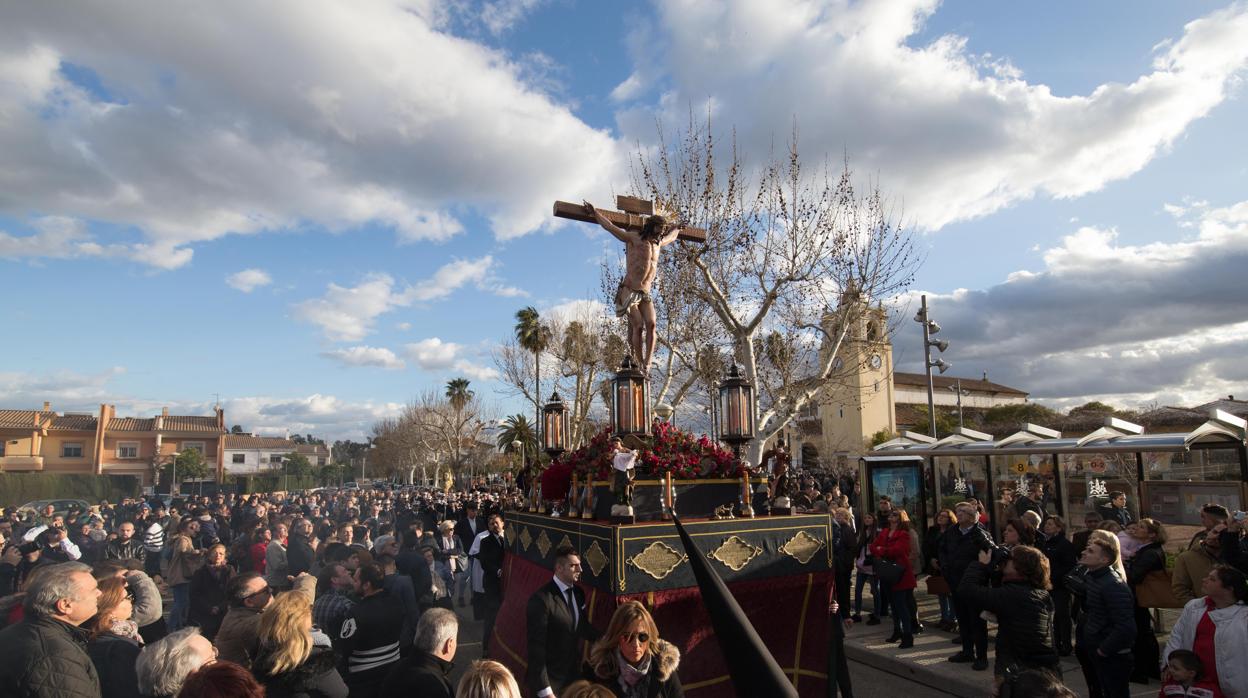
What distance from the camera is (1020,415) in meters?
55.8

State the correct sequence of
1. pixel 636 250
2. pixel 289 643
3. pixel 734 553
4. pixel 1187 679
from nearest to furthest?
pixel 289 643 < pixel 1187 679 < pixel 734 553 < pixel 636 250

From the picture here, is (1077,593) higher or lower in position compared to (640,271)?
lower

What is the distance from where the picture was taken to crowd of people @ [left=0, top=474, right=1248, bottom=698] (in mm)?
3654

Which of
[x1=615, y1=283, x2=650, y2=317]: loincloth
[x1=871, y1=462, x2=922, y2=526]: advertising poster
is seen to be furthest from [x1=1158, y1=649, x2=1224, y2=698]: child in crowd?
[x1=871, y1=462, x2=922, y2=526]: advertising poster

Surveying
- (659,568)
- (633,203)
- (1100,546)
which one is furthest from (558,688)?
(633,203)

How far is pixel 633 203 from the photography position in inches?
346

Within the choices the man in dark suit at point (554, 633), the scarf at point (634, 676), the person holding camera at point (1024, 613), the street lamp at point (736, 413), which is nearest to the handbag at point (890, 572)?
the street lamp at point (736, 413)

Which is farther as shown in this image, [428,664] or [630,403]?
[630,403]

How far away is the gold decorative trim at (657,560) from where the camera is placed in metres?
5.55

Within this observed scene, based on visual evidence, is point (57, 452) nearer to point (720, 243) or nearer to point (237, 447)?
point (237, 447)

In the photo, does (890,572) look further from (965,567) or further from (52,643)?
(52,643)

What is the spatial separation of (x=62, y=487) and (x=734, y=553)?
44941mm

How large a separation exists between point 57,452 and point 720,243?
54238 millimetres

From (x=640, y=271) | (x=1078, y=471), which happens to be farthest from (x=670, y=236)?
(x=1078, y=471)
